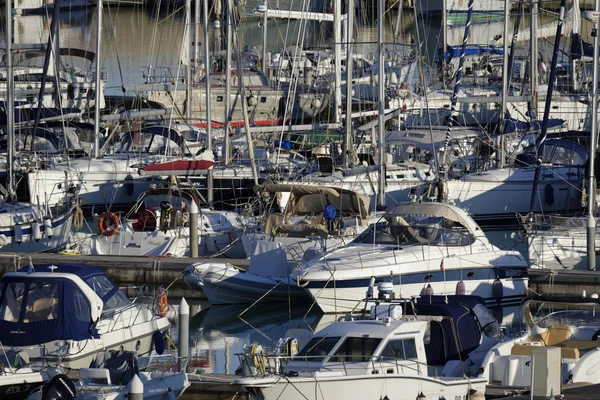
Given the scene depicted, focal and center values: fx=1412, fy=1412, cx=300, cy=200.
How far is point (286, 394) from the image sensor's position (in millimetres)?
15844

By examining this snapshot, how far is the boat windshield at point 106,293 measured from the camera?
19.5m

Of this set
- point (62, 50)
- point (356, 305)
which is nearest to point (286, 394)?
point (356, 305)

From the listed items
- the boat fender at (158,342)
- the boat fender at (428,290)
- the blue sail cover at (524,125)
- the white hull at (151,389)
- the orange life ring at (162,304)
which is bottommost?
the boat fender at (428,290)

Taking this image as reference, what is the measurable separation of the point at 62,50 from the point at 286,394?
4115cm

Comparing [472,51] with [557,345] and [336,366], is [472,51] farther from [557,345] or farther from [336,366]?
[336,366]

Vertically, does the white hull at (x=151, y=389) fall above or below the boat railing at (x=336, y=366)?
below

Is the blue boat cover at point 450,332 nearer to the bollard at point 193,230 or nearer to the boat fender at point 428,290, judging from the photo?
the boat fender at point 428,290

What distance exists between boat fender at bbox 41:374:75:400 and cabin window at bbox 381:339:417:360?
3.64m

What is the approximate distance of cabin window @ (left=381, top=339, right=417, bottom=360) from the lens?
1664cm

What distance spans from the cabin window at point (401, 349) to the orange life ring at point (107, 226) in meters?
15.4

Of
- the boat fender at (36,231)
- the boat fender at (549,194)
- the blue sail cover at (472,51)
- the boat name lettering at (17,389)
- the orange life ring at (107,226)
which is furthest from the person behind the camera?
the blue sail cover at (472,51)

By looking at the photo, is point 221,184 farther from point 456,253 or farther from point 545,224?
point 456,253

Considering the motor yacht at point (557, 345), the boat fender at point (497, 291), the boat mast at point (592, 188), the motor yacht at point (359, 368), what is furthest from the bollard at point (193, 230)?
the motor yacht at point (359, 368)

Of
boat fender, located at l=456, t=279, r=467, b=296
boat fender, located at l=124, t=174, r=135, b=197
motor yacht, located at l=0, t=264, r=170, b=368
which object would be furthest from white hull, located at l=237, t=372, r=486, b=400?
boat fender, located at l=124, t=174, r=135, b=197
